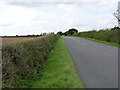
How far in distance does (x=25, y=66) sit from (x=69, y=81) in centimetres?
198

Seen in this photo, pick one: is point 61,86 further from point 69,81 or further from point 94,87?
point 94,87

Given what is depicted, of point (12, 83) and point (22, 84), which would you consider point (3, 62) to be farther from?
point (22, 84)

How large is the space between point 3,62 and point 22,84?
1.25 m

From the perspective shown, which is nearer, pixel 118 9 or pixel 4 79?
pixel 4 79

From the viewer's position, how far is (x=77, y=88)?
Result: 19.0 feet

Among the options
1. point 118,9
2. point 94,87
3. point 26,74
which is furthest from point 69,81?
point 118,9

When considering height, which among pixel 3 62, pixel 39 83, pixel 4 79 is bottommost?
pixel 39 83

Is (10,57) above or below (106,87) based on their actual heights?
above

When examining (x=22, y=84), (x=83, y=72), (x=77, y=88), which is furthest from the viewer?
(x=83, y=72)

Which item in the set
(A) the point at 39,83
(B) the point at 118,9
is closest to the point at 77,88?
(A) the point at 39,83

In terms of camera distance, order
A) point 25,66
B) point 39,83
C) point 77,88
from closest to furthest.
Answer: point 77,88, point 39,83, point 25,66

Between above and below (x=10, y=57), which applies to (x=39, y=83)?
below

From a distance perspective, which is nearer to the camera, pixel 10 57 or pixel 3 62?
pixel 3 62

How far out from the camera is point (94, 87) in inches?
236
